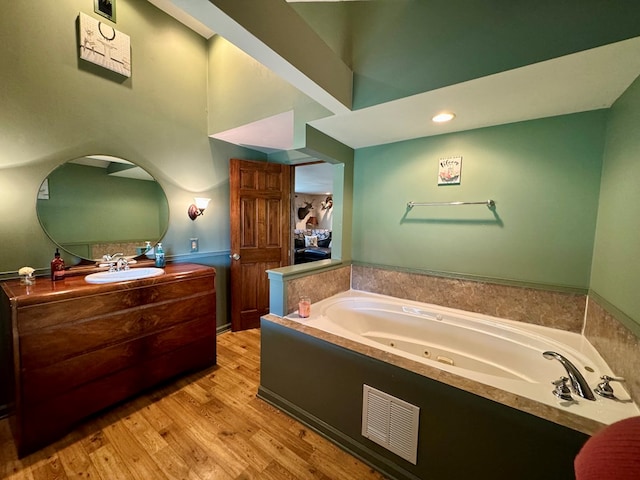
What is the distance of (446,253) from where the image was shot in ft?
7.30

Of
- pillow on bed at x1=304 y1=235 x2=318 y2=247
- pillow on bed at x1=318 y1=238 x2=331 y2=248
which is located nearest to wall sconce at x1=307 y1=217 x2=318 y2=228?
pillow on bed at x1=318 y1=238 x2=331 y2=248

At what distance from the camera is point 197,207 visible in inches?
106

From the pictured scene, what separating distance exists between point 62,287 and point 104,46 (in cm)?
189

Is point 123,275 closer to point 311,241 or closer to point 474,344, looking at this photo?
point 474,344

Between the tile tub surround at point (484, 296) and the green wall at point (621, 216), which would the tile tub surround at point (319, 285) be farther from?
the green wall at point (621, 216)

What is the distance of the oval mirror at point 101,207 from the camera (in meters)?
1.89

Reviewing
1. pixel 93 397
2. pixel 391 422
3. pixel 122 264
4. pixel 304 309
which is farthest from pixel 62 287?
pixel 391 422

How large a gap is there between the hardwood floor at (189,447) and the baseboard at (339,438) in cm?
3

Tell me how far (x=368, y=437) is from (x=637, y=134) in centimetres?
209

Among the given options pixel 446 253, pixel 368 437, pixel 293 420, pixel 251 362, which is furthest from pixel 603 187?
pixel 251 362

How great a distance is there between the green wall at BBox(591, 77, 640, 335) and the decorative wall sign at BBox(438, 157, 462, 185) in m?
0.84

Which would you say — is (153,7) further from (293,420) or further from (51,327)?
(293,420)

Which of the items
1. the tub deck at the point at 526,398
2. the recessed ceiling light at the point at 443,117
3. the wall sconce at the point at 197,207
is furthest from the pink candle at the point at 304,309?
the recessed ceiling light at the point at 443,117

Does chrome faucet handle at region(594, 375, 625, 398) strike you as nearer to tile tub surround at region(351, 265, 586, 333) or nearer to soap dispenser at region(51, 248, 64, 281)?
tile tub surround at region(351, 265, 586, 333)
